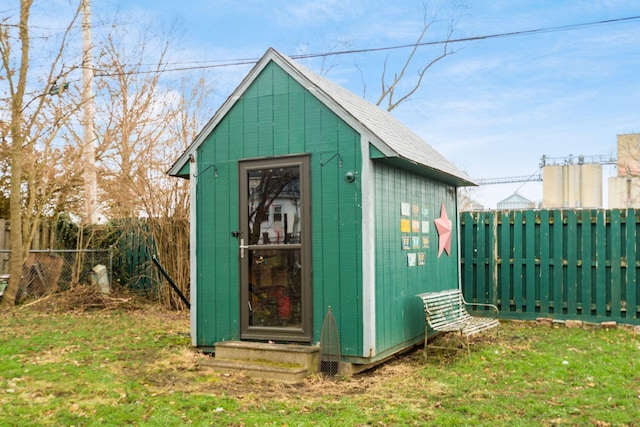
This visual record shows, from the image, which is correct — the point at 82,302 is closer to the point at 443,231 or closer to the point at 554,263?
the point at 443,231

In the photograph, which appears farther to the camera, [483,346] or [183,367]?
[483,346]

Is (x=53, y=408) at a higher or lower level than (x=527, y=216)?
lower

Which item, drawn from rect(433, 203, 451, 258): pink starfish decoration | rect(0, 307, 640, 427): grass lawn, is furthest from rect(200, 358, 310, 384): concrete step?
rect(433, 203, 451, 258): pink starfish decoration

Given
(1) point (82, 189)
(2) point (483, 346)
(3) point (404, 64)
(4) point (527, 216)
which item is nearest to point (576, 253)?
(4) point (527, 216)

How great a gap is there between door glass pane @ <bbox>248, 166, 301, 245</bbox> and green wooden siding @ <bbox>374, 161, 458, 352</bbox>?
3.15ft

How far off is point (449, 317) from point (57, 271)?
814cm

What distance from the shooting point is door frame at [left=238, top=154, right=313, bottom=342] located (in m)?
6.76

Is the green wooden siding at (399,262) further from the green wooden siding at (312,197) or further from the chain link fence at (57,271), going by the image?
the chain link fence at (57,271)

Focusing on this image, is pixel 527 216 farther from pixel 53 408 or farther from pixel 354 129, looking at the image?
pixel 53 408

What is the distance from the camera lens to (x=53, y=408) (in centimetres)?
506

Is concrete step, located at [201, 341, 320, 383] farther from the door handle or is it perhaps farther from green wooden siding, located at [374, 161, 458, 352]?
the door handle

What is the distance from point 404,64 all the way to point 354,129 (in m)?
14.6

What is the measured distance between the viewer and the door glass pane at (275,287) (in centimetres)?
686

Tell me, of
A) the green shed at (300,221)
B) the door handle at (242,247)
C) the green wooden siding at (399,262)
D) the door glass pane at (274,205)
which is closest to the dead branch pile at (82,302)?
the green shed at (300,221)
